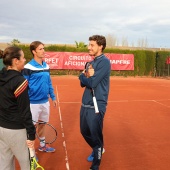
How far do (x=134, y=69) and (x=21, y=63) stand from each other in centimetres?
2436

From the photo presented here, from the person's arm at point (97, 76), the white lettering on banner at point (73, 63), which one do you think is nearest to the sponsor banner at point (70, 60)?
the white lettering on banner at point (73, 63)

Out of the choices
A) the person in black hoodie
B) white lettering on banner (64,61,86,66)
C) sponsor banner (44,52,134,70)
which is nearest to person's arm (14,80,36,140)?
the person in black hoodie

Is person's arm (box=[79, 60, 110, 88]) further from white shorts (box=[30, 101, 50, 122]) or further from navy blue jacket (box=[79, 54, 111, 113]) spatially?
white shorts (box=[30, 101, 50, 122])

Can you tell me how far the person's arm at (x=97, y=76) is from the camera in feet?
10.9

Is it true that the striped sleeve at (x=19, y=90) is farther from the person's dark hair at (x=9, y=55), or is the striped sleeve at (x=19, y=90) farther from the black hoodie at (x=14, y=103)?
the person's dark hair at (x=9, y=55)

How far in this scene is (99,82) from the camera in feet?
11.2

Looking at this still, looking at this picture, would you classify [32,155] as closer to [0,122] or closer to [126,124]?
[0,122]

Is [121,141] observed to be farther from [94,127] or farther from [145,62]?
[145,62]

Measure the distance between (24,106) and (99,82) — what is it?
136 centimetres

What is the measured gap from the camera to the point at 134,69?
85.4ft

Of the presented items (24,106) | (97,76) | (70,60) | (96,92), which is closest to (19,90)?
(24,106)

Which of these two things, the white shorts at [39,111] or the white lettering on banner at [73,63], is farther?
the white lettering on banner at [73,63]

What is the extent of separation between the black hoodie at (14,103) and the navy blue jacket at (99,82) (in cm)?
118

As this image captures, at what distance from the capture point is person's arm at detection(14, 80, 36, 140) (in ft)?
7.59
